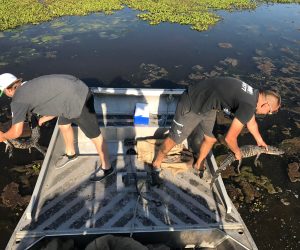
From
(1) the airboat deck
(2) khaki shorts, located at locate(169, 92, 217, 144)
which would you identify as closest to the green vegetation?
(1) the airboat deck

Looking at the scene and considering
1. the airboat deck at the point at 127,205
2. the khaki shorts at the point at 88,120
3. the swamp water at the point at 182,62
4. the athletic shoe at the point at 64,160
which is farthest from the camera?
the swamp water at the point at 182,62

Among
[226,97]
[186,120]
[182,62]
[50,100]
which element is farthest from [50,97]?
[182,62]

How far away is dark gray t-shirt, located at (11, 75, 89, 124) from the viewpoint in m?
3.39

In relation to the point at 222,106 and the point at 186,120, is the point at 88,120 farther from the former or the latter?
the point at 222,106

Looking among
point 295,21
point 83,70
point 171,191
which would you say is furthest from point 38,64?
point 295,21

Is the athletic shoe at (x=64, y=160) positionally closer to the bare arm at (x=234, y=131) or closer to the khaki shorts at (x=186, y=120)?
the khaki shorts at (x=186, y=120)

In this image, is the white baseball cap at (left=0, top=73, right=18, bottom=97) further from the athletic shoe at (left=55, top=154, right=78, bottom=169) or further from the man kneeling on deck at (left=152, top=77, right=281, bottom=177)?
the man kneeling on deck at (left=152, top=77, right=281, bottom=177)

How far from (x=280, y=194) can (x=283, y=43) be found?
331 inches

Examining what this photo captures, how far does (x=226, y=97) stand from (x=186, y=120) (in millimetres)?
667

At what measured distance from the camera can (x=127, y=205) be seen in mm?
4188

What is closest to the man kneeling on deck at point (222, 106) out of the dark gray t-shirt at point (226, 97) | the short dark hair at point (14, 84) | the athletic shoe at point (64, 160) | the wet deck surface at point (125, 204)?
the dark gray t-shirt at point (226, 97)

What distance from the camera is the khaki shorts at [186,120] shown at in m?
3.92

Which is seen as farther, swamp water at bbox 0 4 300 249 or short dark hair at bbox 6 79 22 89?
swamp water at bbox 0 4 300 249

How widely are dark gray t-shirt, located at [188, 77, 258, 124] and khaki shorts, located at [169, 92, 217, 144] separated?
0.10m
